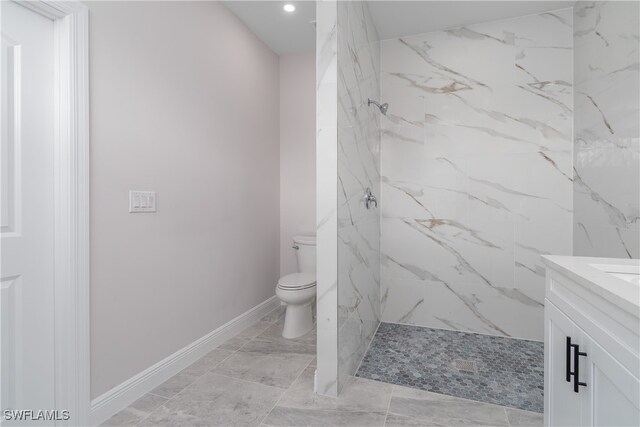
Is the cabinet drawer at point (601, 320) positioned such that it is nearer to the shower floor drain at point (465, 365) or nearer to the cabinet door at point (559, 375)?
the cabinet door at point (559, 375)

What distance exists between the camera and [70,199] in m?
1.39

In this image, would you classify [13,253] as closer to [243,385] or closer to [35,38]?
[35,38]

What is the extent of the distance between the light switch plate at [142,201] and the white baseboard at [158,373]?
0.90 m

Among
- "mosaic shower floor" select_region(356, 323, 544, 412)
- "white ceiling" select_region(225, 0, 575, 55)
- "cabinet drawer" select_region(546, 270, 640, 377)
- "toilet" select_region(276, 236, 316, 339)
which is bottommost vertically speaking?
"mosaic shower floor" select_region(356, 323, 544, 412)

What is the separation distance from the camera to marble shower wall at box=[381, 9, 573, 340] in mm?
2469

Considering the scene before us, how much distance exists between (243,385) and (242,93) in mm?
2170

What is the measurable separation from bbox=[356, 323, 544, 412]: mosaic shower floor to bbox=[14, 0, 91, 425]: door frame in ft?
4.95

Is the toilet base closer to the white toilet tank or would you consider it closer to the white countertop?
the white toilet tank

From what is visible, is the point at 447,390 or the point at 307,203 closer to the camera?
the point at 447,390

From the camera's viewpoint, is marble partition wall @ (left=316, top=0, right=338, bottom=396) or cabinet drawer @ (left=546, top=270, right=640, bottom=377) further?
marble partition wall @ (left=316, top=0, right=338, bottom=396)

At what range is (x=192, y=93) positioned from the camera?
2.11 metres

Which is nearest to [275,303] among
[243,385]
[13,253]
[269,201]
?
[269,201]

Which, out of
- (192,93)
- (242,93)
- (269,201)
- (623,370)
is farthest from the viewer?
(269,201)

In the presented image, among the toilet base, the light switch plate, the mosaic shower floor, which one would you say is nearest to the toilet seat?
the toilet base
